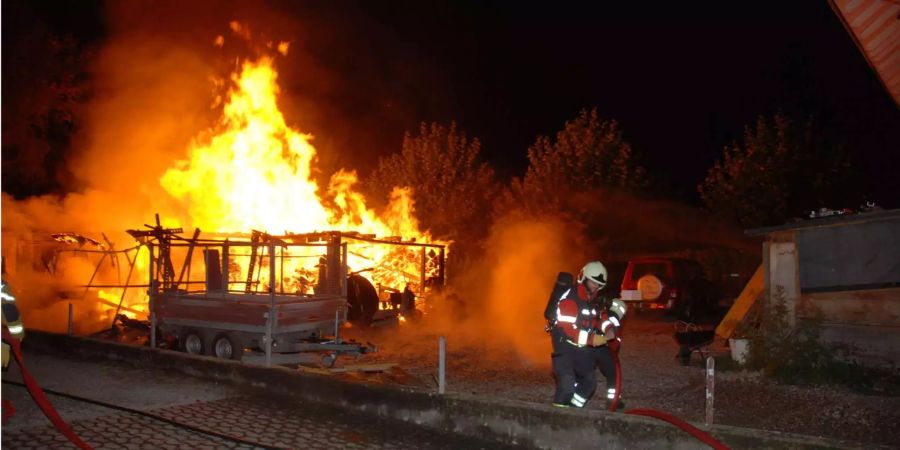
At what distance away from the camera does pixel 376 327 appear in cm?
1652

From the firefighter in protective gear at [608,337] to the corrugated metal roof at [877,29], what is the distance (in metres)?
3.59

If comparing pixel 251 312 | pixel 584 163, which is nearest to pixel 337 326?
pixel 251 312

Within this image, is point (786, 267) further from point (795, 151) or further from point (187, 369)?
point (795, 151)

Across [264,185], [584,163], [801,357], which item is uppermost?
[584,163]

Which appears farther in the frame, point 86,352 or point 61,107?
point 61,107

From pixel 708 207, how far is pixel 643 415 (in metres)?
20.4

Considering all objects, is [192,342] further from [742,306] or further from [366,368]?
[742,306]

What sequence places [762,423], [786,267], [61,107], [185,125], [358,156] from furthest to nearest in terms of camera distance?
[358,156] → [61,107] → [185,125] → [786,267] → [762,423]

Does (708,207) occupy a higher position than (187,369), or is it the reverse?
(708,207)

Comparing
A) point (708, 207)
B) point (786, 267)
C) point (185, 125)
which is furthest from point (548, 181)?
point (786, 267)

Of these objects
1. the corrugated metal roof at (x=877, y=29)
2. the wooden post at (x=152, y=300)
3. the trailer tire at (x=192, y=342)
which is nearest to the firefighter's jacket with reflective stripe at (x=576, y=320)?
the corrugated metal roof at (x=877, y=29)

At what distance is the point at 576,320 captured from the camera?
686 centimetres

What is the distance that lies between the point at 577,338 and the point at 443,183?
63.6 feet

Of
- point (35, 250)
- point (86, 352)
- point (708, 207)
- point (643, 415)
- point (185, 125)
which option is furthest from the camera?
point (708, 207)
